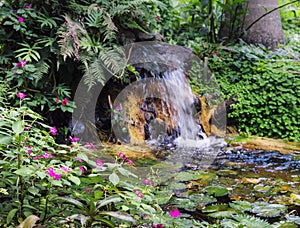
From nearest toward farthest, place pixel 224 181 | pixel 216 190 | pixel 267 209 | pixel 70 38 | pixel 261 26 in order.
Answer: pixel 267 209
pixel 216 190
pixel 224 181
pixel 70 38
pixel 261 26

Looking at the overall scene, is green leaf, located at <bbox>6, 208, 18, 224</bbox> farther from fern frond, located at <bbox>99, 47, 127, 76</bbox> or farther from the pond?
fern frond, located at <bbox>99, 47, 127, 76</bbox>

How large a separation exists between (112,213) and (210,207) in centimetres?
96

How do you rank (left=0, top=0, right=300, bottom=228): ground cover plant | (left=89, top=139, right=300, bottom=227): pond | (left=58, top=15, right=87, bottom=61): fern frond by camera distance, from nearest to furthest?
1. (left=0, top=0, right=300, bottom=228): ground cover plant
2. (left=89, top=139, right=300, bottom=227): pond
3. (left=58, top=15, right=87, bottom=61): fern frond

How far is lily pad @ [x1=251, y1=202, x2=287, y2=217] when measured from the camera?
2.06 metres

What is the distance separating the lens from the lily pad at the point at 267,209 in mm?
2064

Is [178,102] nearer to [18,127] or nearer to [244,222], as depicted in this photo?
[244,222]

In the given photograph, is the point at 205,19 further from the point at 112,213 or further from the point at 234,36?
the point at 112,213

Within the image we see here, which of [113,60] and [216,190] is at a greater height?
[113,60]

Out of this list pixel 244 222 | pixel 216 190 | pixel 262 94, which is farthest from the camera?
pixel 262 94

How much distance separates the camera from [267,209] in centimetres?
213

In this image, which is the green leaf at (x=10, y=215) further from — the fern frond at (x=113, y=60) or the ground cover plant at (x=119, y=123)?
the fern frond at (x=113, y=60)

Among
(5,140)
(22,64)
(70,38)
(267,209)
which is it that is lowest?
(267,209)

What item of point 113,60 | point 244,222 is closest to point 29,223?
point 244,222

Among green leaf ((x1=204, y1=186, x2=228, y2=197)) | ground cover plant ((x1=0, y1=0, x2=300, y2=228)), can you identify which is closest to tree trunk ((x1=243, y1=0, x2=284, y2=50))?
ground cover plant ((x1=0, y1=0, x2=300, y2=228))
